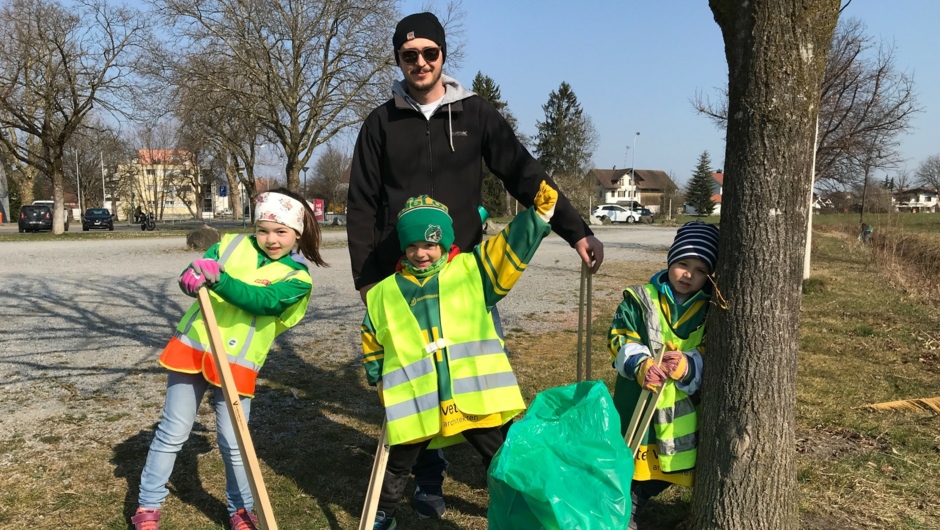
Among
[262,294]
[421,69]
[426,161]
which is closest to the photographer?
[262,294]

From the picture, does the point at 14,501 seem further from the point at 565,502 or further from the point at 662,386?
the point at 662,386

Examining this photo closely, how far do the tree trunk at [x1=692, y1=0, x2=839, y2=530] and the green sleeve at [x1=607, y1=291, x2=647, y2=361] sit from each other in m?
0.26

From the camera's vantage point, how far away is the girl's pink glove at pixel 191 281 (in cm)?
247

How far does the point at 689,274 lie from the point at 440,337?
104 centimetres

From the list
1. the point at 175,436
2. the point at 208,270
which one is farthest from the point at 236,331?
the point at 175,436

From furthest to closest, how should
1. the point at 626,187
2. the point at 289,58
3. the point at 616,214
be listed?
the point at 626,187
the point at 616,214
the point at 289,58

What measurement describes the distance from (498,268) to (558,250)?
17863 mm

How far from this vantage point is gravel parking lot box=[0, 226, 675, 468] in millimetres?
4691

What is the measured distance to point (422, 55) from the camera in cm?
282

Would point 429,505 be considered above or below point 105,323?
below

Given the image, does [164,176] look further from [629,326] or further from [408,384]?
[629,326]

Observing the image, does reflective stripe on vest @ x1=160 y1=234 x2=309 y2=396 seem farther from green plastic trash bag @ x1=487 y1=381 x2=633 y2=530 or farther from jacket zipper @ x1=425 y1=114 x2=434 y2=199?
green plastic trash bag @ x1=487 y1=381 x2=633 y2=530

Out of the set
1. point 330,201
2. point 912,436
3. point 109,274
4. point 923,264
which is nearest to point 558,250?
point 923,264

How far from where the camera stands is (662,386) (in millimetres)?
2545
